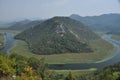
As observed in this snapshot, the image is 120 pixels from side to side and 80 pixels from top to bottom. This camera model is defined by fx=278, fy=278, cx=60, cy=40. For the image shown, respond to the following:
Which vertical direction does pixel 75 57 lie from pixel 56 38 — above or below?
below

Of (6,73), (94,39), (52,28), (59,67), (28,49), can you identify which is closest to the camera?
(6,73)

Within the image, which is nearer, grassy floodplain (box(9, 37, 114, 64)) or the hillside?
grassy floodplain (box(9, 37, 114, 64))

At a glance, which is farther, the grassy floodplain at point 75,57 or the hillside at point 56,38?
the hillside at point 56,38

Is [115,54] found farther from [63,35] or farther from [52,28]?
[52,28]

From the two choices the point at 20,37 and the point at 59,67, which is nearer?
the point at 59,67

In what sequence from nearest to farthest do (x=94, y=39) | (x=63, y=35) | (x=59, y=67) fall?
(x=59, y=67) → (x=63, y=35) → (x=94, y=39)

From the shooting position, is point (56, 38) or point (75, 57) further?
point (56, 38)

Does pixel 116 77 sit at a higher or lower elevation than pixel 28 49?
higher

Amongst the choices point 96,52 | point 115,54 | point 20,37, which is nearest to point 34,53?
point 96,52
